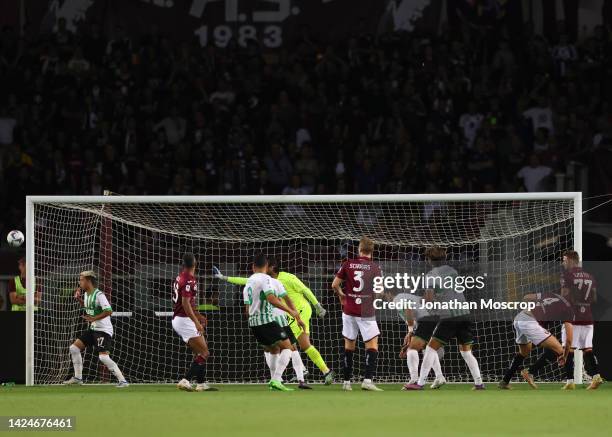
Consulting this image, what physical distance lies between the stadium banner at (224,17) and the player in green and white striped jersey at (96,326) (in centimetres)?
892

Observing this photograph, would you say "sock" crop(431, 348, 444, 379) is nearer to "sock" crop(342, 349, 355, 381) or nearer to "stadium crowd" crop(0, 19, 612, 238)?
"sock" crop(342, 349, 355, 381)

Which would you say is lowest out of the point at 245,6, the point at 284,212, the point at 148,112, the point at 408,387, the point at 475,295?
the point at 408,387

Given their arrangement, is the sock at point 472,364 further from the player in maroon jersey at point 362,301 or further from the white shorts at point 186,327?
the white shorts at point 186,327

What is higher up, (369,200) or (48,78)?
(48,78)

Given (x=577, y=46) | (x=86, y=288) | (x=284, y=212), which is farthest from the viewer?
(x=577, y=46)

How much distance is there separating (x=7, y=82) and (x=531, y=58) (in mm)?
9621

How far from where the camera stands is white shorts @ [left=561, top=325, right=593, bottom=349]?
51.4 ft

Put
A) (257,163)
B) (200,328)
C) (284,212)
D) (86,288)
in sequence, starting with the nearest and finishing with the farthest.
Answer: (200,328) < (86,288) < (284,212) < (257,163)

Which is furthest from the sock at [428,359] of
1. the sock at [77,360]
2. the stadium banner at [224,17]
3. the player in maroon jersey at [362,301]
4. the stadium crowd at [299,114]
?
the stadium banner at [224,17]

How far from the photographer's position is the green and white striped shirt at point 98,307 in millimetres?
16734

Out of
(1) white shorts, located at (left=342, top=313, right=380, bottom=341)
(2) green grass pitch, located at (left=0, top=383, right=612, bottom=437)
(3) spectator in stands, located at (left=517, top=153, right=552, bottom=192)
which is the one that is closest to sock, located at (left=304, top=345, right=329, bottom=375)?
(2) green grass pitch, located at (left=0, top=383, right=612, bottom=437)

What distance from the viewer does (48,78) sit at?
23453mm

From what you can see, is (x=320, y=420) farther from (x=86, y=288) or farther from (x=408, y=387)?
(x=86, y=288)

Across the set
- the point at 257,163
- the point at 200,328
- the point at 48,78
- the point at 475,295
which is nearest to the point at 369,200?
the point at 475,295
